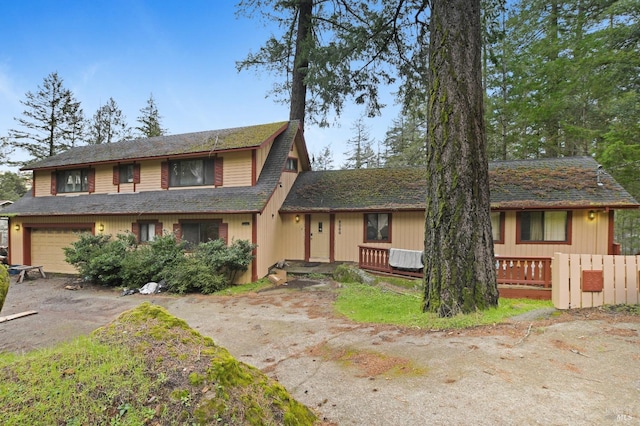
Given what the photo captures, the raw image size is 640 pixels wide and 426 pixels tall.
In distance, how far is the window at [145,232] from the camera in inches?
524

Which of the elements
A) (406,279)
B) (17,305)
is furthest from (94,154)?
(406,279)

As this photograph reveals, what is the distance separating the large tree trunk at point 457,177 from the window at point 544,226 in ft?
23.5

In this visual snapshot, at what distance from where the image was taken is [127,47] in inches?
656

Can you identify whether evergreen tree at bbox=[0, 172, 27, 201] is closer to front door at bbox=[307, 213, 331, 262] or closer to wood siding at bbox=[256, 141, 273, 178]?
wood siding at bbox=[256, 141, 273, 178]

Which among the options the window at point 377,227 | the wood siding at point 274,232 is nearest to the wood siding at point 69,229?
the wood siding at point 274,232

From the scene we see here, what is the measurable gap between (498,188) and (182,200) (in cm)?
1284

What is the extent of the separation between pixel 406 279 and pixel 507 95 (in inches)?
521

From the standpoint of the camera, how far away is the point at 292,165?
15383 millimetres

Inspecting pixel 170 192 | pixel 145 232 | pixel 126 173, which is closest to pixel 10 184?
pixel 126 173

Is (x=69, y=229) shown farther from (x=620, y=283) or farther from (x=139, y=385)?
(x=620, y=283)

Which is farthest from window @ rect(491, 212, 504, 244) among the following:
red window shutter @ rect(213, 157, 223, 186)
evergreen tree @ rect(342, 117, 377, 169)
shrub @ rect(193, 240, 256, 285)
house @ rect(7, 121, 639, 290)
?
evergreen tree @ rect(342, 117, 377, 169)

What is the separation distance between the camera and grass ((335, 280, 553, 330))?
16.5 feet

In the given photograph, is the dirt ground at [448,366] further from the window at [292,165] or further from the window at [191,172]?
the window at [292,165]

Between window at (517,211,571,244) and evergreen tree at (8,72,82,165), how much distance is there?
3267cm
